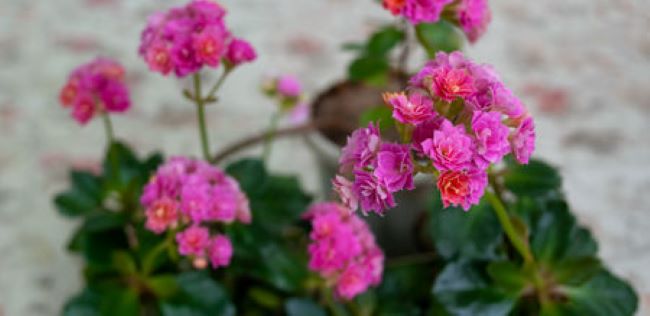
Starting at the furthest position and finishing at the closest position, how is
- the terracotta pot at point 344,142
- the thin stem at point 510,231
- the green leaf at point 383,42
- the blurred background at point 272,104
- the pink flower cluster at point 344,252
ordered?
the blurred background at point 272,104 < the terracotta pot at point 344,142 < the green leaf at point 383,42 < the pink flower cluster at point 344,252 < the thin stem at point 510,231

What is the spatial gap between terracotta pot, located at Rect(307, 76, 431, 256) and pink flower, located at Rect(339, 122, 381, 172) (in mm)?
535

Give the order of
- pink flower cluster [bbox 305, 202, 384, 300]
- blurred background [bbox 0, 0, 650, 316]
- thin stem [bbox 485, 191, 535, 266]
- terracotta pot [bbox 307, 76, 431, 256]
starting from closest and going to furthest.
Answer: thin stem [bbox 485, 191, 535, 266], pink flower cluster [bbox 305, 202, 384, 300], terracotta pot [bbox 307, 76, 431, 256], blurred background [bbox 0, 0, 650, 316]

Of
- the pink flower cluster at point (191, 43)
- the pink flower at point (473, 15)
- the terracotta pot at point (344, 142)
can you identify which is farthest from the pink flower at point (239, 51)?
the terracotta pot at point (344, 142)

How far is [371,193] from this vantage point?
587 millimetres

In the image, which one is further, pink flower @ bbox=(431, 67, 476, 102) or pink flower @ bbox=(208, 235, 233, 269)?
pink flower @ bbox=(208, 235, 233, 269)

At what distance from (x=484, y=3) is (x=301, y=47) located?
40.4 inches

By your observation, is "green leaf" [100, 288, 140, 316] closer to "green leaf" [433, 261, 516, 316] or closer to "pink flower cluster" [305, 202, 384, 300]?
"pink flower cluster" [305, 202, 384, 300]

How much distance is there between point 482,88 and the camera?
0.62 metres

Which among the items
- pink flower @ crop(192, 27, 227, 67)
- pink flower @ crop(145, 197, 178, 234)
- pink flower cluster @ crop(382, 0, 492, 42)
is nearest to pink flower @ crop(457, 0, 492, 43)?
pink flower cluster @ crop(382, 0, 492, 42)

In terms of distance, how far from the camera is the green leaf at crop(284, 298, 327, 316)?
3.12ft

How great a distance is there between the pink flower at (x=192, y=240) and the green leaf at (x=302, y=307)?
0.18 m

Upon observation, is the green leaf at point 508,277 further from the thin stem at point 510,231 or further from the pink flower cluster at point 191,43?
the pink flower cluster at point 191,43

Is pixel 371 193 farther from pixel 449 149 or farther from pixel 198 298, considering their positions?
pixel 198 298

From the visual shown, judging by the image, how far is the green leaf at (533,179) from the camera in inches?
34.7
